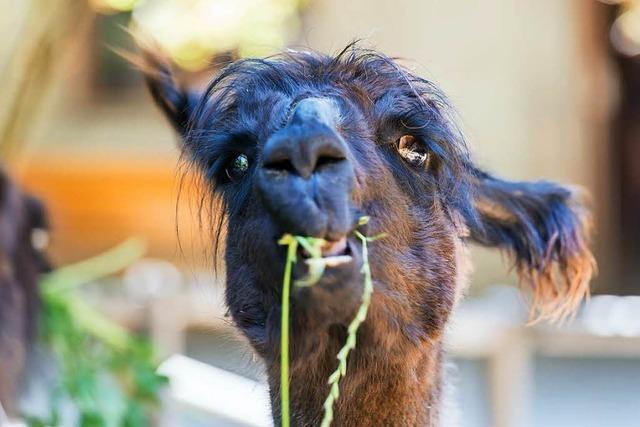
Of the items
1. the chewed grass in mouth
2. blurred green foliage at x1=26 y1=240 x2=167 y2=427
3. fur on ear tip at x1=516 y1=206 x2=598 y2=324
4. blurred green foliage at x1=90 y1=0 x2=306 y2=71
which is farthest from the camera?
blurred green foliage at x1=90 y1=0 x2=306 y2=71

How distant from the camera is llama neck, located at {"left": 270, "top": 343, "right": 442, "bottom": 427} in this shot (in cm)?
324

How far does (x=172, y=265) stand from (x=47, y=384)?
5978mm

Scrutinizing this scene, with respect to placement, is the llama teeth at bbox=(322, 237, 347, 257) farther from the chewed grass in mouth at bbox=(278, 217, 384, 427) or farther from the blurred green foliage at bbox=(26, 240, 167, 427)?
the blurred green foliage at bbox=(26, 240, 167, 427)

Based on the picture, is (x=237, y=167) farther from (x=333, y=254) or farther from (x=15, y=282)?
(x=15, y=282)

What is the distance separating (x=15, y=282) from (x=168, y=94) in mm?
2037

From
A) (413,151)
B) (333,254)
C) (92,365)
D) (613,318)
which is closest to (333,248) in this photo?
(333,254)

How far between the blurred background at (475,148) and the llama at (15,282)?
3.05 ft

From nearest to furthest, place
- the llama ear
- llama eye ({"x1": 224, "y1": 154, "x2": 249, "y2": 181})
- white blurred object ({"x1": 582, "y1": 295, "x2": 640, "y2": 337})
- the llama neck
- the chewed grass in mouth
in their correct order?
the chewed grass in mouth
the llama neck
llama eye ({"x1": 224, "y1": 154, "x2": 249, "y2": 181})
the llama ear
white blurred object ({"x1": 582, "y1": 295, "x2": 640, "y2": 337})

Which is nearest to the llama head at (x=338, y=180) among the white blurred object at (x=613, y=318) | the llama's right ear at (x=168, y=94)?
the llama's right ear at (x=168, y=94)

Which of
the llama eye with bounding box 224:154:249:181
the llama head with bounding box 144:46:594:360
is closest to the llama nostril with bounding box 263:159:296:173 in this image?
the llama head with bounding box 144:46:594:360

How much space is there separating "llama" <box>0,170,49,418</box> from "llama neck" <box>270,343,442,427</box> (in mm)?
2747

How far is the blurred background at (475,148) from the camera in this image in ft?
25.3

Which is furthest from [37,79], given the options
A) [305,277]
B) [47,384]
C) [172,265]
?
[172,265]

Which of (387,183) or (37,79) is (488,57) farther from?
(387,183)
